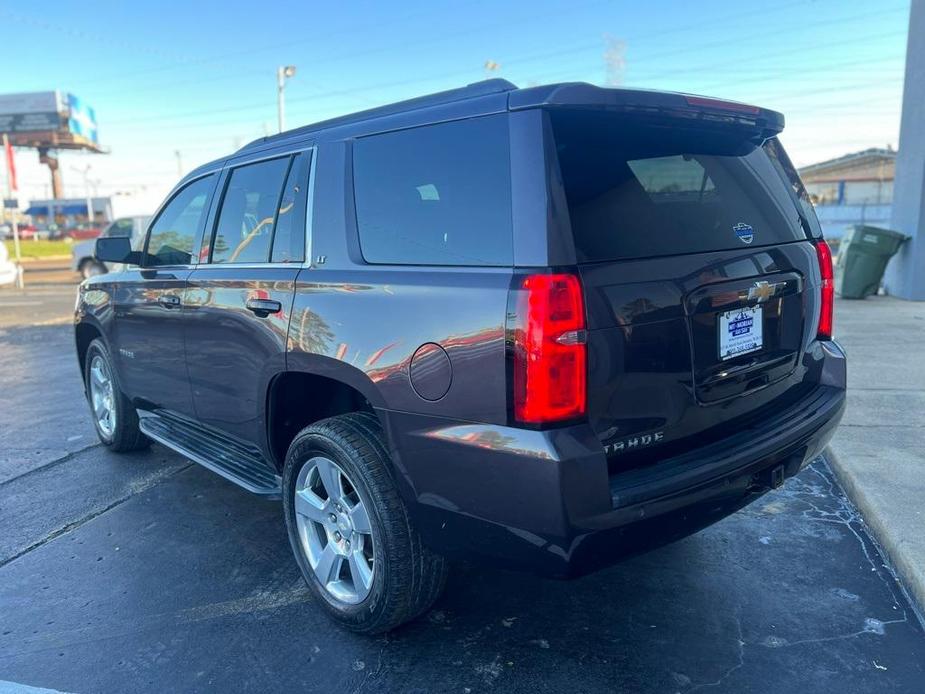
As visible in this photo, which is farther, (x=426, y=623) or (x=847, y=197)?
(x=847, y=197)

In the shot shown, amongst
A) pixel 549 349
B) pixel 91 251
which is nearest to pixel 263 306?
pixel 549 349

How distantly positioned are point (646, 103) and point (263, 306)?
183cm

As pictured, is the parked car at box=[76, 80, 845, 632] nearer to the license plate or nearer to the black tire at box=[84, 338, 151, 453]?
the license plate

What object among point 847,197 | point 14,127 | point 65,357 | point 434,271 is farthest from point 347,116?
point 14,127

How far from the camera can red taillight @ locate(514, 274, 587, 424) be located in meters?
2.20

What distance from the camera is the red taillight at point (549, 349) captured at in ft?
7.21

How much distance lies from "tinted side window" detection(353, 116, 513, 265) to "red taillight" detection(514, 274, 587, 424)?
0.20m

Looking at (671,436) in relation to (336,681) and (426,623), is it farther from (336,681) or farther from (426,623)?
(336,681)

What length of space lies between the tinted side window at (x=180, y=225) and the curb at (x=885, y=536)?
387cm

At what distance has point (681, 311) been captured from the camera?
8.06 ft

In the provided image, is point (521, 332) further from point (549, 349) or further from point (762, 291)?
point (762, 291)

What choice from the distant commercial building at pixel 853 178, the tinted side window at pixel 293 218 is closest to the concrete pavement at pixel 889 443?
the tinted side window at pixel 293 218

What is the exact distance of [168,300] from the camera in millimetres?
4070

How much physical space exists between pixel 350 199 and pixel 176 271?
1615 millimetres
